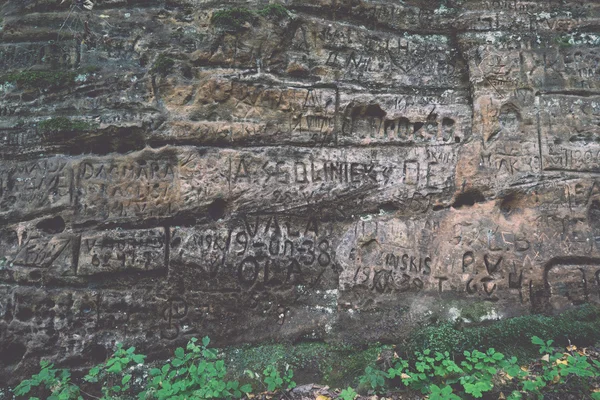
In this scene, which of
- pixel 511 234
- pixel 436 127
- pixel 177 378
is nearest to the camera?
pixel 177 378

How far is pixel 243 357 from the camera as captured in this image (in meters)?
4.07

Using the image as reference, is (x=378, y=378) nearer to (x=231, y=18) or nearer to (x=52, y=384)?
(x=52, y=384)

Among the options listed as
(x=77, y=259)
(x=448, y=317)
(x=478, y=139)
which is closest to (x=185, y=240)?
(x=77, y=259)

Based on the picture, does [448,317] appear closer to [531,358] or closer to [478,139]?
[531,358]

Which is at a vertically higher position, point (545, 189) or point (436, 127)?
point (436, 127)

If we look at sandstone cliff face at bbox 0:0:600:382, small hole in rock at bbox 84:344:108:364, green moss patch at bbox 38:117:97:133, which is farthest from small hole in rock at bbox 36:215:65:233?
small hole in rock at bbox 84:344:108:364

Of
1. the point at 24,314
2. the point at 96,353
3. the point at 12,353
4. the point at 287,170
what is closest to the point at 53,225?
the point at 24,314

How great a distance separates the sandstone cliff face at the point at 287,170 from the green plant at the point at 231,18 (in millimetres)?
39

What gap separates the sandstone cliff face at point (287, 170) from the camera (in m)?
4.24

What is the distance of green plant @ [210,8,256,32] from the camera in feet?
15.0

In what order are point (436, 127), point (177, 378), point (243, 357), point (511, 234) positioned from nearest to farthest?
point (177, 378) < point (243, 357) < point (511, 234) < point (436, 127)

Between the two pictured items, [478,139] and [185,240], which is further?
[478,139]

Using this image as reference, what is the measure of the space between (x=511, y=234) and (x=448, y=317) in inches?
40.4

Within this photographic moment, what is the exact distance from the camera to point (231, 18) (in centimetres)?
456
